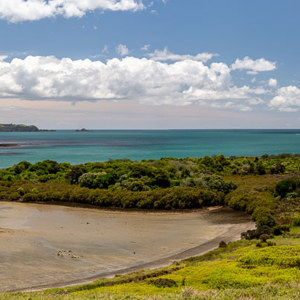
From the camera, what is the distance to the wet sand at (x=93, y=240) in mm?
22672

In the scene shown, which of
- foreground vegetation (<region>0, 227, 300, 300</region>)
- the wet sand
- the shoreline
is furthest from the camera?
the wet sand

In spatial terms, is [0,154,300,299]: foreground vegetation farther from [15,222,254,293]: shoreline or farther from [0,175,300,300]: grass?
[15,222,254,293]: shoreline

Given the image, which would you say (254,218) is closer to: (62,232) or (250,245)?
(250,245)

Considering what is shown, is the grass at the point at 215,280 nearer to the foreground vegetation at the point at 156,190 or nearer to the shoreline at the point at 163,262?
the shoreline at the point at 163,262

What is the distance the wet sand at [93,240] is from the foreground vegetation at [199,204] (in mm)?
2396

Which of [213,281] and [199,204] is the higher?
[213,281]

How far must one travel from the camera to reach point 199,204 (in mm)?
41531

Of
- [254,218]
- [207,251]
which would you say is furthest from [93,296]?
[254,218]

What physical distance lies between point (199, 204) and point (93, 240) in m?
16.2

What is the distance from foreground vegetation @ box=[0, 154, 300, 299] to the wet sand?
2.40 meters

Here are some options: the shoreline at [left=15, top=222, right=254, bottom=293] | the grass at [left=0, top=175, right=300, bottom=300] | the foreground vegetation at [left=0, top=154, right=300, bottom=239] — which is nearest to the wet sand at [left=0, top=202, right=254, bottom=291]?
the shoreline at [left=15, top=222, right=254, bottom=293]

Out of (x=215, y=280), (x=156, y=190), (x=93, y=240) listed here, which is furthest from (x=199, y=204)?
(x=215, y=280)

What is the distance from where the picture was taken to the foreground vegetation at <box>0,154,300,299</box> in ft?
53.7

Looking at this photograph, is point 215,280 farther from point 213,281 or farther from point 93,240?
point 93,240
